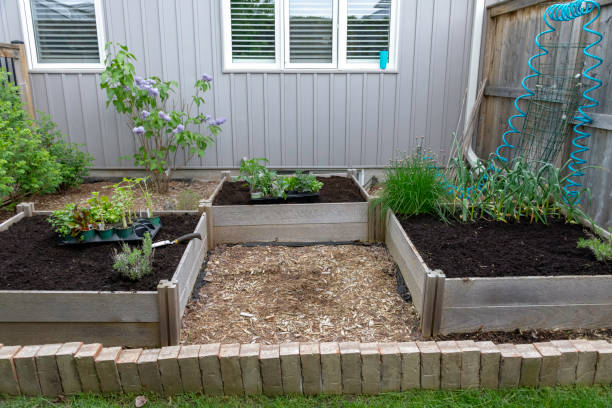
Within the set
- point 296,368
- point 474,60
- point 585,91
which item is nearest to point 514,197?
point 585,91

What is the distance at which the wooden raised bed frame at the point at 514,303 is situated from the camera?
249 cm

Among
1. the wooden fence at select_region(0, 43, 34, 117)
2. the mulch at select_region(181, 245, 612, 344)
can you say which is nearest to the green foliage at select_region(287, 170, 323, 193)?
the mulch at select_region(181, 245, 612, 344)

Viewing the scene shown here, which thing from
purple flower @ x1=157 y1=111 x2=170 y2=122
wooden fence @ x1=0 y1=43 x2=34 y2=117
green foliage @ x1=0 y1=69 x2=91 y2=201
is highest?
wooden fence @ x1=0 y1=43 x2=34 y2=117

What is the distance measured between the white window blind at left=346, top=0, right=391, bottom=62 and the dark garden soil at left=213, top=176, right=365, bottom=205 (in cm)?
174

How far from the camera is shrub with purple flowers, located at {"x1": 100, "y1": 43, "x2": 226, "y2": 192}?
15.7 feet

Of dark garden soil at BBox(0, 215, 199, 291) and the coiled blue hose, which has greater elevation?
the coiled blue hose

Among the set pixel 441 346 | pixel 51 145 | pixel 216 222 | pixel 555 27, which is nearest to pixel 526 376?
pixel 441 346

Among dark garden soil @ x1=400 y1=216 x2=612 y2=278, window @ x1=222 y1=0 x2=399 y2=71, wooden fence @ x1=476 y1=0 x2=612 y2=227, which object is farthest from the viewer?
window @ x1=222 y1=0 x2=399 y2=71

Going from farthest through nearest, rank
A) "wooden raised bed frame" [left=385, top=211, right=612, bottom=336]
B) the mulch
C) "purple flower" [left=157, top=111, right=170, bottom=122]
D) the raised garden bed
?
"purple flower" [left=157, top=111, right=170, bottom=122]
the raised garden bed
the mulch
"wooden raised bed frame" [left=385, top=211, right=612, bottom=336]

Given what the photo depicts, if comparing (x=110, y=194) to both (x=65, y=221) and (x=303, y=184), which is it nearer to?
(x=65, y=221)

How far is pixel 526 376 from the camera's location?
2.00 meters

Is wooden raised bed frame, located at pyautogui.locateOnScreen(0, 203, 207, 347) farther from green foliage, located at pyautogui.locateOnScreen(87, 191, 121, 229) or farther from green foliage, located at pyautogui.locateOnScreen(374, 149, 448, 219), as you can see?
green foliage, located at pyautogui.locateOnScreen(374, 149, 448, 219)

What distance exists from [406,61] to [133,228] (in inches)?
149

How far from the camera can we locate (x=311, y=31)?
5.50 metres
